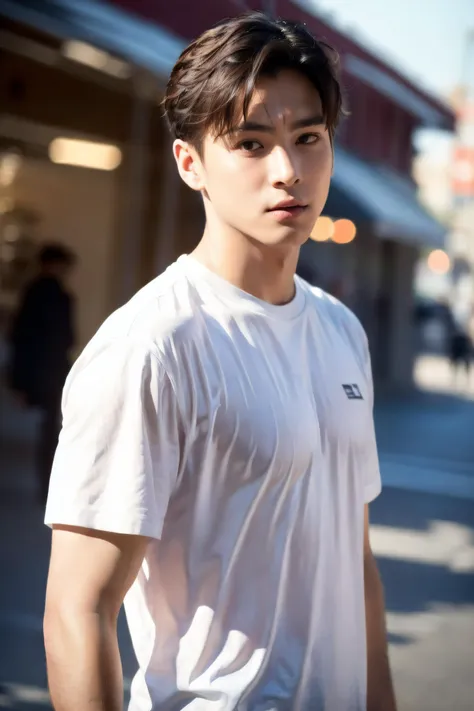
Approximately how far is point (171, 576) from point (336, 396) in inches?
16.5

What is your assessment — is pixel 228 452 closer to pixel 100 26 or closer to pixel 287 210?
pixel 287 210

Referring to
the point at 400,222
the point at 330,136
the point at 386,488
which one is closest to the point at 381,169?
the point at 400,222

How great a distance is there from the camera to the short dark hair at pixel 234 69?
1835mm

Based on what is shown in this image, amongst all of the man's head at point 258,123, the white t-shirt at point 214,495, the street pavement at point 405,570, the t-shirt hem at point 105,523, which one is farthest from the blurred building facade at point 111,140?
the t-shirt hem at point 105,523

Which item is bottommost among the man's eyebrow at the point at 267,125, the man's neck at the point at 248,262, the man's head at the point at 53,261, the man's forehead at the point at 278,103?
the man's head at the point at 53,261

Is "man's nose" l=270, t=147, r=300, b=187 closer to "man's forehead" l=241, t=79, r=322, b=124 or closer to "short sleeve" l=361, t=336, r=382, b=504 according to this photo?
"man's forehead" l=241, t=79, r=322, b=124

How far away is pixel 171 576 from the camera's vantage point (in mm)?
1732

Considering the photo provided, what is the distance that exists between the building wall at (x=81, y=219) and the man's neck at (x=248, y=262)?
1219 cm

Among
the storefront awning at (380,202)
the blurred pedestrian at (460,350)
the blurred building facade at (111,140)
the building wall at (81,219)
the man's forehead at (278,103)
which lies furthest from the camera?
the blurred pedestrian at (460,350)

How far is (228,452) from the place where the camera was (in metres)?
1.72

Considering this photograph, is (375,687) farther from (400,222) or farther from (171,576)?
(400,222)

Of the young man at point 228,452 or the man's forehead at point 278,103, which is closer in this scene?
the young man at point 228,452

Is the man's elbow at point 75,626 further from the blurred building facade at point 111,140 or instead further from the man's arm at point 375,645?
the blurred building facade at point 111,140

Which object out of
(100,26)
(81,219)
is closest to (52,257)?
(100,26)
